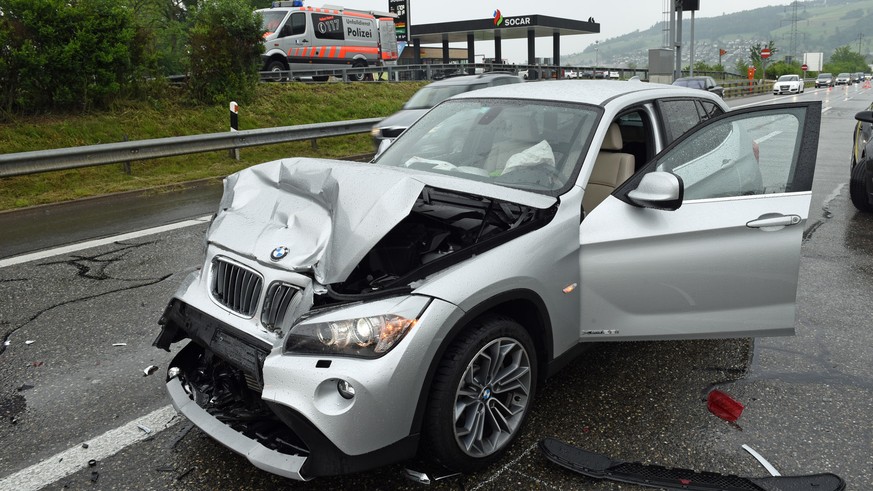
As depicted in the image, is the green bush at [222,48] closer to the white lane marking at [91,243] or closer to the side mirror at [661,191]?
the white lane marking at [91,243]

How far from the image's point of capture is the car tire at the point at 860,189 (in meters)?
7.91

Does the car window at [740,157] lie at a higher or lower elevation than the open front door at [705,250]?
higher

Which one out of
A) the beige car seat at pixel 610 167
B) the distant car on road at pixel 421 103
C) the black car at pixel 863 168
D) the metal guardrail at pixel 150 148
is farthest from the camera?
the distant car on road at pixel 421 103

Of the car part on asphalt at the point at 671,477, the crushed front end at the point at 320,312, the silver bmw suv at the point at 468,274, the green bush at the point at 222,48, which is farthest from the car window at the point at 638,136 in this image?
the green bush at the point at 222,48

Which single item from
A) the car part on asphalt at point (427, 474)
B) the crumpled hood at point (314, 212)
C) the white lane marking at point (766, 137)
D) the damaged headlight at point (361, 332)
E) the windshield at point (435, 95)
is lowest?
the car part on asphalt at point (427, 474)

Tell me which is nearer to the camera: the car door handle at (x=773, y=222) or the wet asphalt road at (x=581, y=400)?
the wet asphalt road at (x=581, y=400)

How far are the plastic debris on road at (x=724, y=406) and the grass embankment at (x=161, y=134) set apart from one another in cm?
928

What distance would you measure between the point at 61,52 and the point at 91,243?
6.95 m

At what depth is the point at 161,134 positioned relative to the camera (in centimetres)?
1398

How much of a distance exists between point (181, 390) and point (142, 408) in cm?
67

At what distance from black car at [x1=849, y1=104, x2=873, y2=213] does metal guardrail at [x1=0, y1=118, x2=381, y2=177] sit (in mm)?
9213

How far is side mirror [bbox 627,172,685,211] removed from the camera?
329 cm

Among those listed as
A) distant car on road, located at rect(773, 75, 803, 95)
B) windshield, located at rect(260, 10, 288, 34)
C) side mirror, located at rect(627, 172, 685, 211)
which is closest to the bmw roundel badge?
side mirror, located at rect(627, 172, 685, 211)

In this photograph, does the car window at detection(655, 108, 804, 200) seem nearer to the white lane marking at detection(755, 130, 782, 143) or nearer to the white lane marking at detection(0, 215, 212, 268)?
the white lane marking at detection(755, 130, 782, 143)
